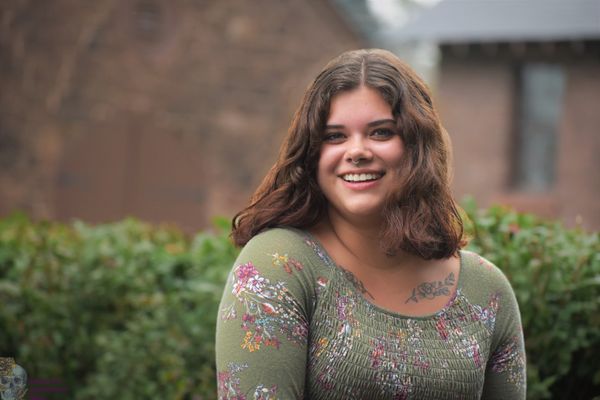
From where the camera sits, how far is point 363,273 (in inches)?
97.7

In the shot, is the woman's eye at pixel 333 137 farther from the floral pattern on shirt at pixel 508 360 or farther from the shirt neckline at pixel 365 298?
the floral pattern on shirt at pixel 508 360

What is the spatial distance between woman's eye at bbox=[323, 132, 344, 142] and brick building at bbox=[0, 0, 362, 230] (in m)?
11.2

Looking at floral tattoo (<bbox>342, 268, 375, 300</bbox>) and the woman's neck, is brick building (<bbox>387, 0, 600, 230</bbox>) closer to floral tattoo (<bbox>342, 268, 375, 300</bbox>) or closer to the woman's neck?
the woman's neck

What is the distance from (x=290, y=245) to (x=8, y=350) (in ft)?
7.79

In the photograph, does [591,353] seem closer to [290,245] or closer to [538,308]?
[538,308]

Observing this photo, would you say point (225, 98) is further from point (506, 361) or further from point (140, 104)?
point (506, 361)

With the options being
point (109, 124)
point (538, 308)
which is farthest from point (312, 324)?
point (109, 124)

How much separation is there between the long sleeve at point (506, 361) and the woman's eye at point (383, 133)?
584 mm

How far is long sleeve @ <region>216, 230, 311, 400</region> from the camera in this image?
227 centimetres

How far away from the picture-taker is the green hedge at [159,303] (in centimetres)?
317

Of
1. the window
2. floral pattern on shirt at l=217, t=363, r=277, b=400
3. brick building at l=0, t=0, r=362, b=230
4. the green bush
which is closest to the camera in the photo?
floral pattern on shirt at l=217, t=363, r=277, b=400

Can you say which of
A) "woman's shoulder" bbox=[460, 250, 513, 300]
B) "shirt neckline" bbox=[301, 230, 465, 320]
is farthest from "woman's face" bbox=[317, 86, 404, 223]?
"woman's shoulder" bbox=[460, 250, 513, 300]

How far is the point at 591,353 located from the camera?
10.4 feet

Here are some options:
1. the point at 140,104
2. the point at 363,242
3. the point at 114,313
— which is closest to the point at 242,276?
the point at 363,242
